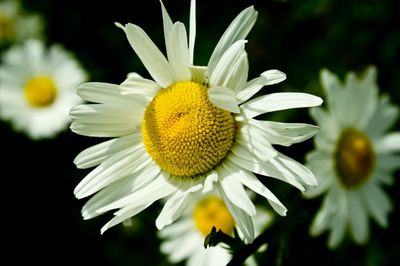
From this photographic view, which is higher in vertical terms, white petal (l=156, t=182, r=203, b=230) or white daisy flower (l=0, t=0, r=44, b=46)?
white daisy flower (l=0, t=0, r=44, b=46)

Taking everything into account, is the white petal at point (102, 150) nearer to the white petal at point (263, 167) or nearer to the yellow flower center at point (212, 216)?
the white petal at point (263, 167)

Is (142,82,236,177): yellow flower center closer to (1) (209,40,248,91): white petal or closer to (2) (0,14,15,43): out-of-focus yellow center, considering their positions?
(1) (209,40,248,91): white petal

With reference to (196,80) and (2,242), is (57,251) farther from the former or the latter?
(196,80)

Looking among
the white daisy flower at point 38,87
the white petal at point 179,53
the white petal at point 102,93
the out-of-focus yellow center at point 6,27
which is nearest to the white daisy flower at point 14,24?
the out-of-focus yellow center at point 6,27

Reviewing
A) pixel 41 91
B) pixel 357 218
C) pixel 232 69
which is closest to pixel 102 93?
pixel 232 69

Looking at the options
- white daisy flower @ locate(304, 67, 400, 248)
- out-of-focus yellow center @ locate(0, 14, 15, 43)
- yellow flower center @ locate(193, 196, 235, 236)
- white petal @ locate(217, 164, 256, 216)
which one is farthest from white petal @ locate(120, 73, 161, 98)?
out-of-focus yellow center @ locate(0, 14, 15, 43)
